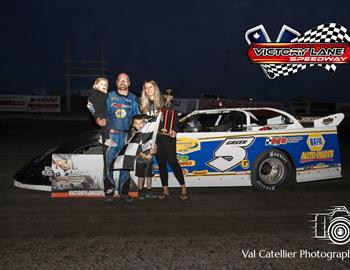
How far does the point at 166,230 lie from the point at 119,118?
68.0 inches

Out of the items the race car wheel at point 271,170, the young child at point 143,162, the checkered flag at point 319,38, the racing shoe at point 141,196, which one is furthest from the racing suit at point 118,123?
the checkered flag at point 319,38

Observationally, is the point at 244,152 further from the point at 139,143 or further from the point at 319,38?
the point at 319,38

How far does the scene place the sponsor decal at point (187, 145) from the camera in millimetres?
5785

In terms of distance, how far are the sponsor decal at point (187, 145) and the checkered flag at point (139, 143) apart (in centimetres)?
62

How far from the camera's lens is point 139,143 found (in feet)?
17.3

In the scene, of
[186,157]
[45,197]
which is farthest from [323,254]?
[45,197]

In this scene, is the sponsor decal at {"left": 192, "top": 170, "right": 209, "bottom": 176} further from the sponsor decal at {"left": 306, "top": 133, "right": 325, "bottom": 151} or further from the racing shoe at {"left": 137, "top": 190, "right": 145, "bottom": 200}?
the sponsor decal at {"left": 306, "top": 133, "right": 325, "bottom": 151}

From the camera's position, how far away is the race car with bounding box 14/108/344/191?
5.76m

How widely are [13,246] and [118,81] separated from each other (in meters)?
2.46

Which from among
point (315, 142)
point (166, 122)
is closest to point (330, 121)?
point (315, 142)

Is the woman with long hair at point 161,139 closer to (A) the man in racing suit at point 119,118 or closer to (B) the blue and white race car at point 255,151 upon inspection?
(A) the man in racing suit at point 119,118

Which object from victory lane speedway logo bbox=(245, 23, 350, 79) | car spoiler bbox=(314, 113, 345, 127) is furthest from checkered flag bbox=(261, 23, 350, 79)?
car spoiler bbox=(314, 113, 345, 127)

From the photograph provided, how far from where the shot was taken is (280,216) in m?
4.74

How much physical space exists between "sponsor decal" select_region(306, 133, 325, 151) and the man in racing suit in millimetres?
2876
